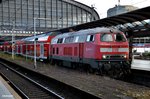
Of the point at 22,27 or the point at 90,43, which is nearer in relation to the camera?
the point at 90,43

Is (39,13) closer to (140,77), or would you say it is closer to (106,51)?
(106,51)

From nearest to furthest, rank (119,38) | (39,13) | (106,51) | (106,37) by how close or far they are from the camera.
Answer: (106,51) → (106,37) → (119,38) → (39,13)

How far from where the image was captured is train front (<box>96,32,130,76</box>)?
22.7 m

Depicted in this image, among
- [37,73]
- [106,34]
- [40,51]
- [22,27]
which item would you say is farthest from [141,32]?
[22,27]

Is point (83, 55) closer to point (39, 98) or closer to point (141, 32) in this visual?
point (141, 32)

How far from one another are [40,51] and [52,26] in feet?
229

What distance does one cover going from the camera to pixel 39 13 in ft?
355

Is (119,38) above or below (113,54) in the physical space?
above

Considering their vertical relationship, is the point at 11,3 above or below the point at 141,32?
above

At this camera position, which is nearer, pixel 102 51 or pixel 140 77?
pixel 102 51

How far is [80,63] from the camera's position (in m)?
26.6

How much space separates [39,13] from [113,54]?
87047 mm

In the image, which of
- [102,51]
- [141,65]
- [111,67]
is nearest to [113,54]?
[102,51]

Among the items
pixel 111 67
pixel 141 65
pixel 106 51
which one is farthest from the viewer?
pixel 141 65
